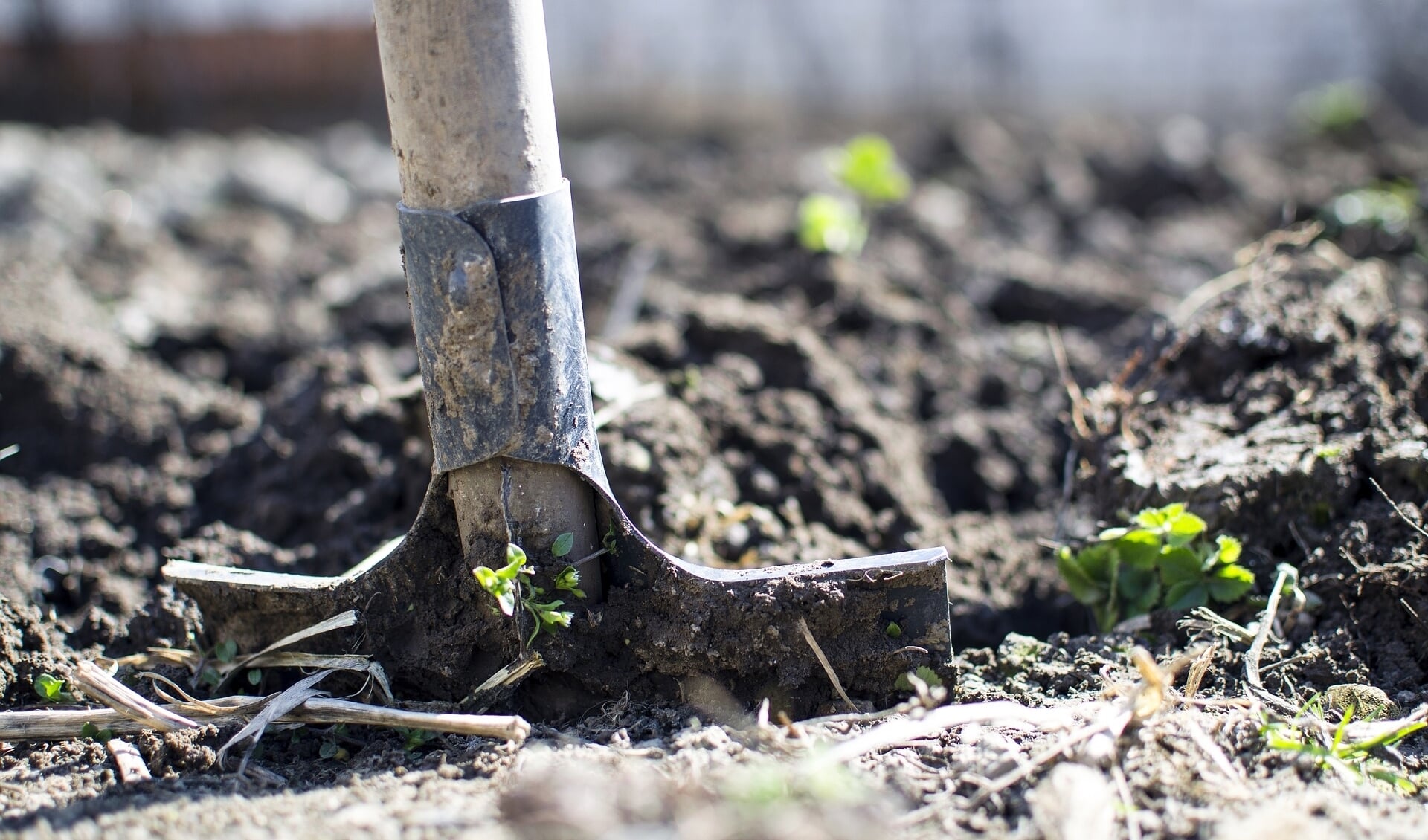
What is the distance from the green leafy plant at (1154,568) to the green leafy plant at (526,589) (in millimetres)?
1021

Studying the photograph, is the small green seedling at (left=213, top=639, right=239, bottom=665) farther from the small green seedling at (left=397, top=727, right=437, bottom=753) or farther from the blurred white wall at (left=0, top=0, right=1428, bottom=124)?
the blurred white wall at (left=0, top=0, right=1428, bottom=124)

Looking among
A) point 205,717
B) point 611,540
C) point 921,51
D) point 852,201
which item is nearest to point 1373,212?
point 852,201

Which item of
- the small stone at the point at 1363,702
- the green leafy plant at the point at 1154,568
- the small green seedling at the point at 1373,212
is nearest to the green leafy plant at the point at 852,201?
the small green seedling at the point at 1373,212

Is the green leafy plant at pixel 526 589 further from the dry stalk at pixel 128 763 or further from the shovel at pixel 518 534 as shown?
the dry stalk at pixel 128 763

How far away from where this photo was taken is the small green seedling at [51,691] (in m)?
1.92

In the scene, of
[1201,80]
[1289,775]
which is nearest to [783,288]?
[1289,775]

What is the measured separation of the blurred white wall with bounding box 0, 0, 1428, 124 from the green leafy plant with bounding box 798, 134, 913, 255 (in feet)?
12.5

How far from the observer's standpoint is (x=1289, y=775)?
1.57 m

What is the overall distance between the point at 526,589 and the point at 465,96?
771mm

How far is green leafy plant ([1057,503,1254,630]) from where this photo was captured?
2000mm

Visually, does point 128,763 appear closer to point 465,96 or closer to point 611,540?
point 611,540

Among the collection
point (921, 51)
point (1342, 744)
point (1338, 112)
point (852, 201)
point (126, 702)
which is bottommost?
point (1342, 744)

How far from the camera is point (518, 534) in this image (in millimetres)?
1749

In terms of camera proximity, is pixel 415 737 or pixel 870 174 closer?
pixel 415 737
